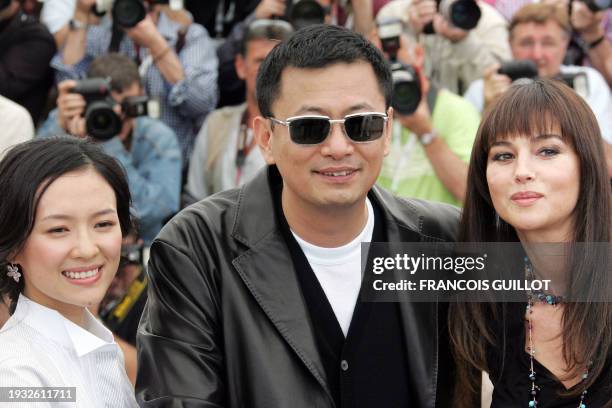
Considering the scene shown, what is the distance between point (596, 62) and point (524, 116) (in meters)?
3.49

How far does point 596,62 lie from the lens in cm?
648

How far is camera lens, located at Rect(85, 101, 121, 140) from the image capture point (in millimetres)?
5633

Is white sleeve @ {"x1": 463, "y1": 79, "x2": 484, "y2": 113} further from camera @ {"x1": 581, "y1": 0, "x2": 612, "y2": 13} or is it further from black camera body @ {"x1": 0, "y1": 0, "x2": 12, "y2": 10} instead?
black camera body @ {"x1": 0, "y1": 0, "x2": 12, "y2": 10}

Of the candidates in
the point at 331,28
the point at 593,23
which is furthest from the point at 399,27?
the point at 331,28

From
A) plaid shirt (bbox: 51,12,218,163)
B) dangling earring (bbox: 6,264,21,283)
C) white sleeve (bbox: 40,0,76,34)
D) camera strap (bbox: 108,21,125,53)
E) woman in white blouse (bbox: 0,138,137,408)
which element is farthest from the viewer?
white sleeve (bbox: 40,0,76,34)

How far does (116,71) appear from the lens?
609cm

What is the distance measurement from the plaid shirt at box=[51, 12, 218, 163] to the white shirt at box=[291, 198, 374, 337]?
312 centimetres

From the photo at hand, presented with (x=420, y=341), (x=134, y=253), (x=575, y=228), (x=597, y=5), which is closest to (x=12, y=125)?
(x=134, y=253)

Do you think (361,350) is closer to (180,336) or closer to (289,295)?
(289,295)

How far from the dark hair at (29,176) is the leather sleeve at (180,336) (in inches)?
11.3

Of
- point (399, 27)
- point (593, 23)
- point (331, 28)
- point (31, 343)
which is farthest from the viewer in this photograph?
point (593, 23)

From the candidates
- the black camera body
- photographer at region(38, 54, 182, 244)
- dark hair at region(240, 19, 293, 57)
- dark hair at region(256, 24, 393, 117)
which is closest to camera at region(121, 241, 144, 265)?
photographer at region(38, 54, 182, 244)

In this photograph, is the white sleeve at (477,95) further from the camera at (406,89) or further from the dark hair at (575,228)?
the dark hair at (575,228)

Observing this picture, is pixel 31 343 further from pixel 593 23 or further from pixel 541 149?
pixel 593 23
